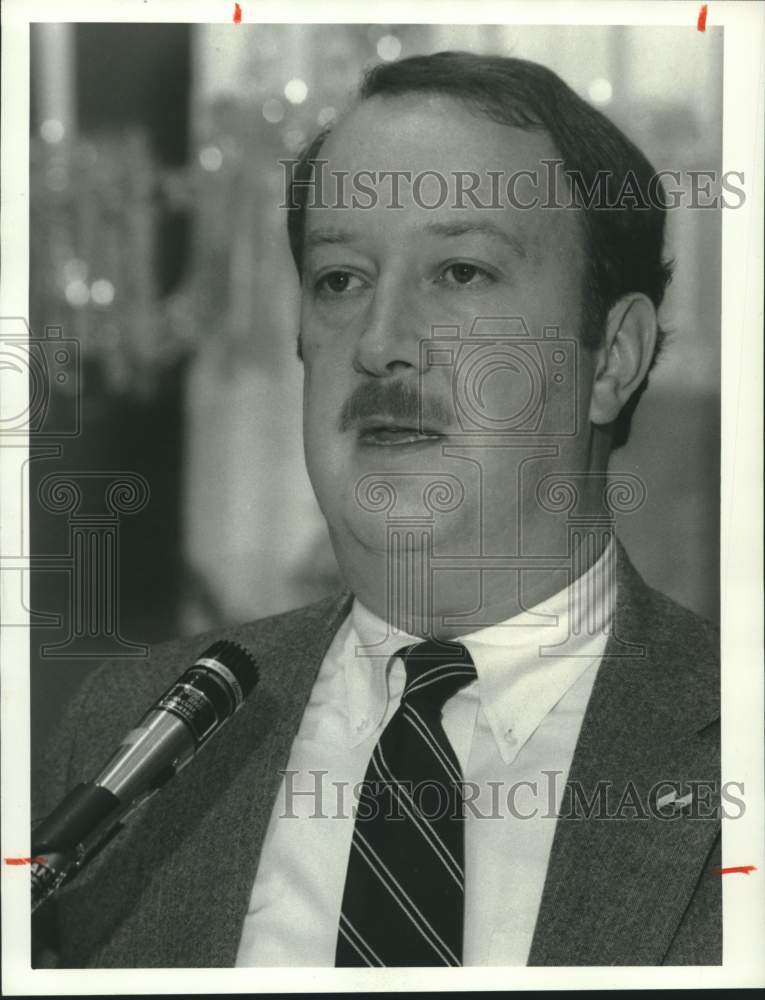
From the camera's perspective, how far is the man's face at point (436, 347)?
4.88ft

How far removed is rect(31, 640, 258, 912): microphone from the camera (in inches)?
55.7

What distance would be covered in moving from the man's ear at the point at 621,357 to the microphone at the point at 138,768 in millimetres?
585

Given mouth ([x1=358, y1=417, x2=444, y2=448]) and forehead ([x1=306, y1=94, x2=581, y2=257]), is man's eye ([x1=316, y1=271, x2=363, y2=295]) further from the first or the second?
mouth ([x1=358, y1=417, x2=444, y2=448])

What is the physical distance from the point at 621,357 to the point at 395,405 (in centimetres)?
31

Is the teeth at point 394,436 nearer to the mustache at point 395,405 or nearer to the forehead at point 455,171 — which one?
the mustache at point 395,405

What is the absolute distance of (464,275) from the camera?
1486mm

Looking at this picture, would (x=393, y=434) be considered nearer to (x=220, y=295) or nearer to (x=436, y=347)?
(x=436, y=347)

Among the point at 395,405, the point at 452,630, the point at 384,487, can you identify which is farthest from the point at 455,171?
the point at 452,630

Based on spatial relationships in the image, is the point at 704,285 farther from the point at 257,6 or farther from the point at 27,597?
the point at 27,597

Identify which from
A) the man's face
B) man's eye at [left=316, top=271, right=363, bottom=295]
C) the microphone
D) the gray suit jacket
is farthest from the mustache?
the microphone

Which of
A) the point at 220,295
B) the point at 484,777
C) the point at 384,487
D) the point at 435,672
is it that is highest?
the point at 220,295

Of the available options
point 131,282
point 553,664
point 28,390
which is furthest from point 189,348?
point 553,664

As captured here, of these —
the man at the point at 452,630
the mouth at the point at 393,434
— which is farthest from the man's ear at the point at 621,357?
the mouth at the point at 393,434

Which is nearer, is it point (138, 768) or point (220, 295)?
point (138, 768)
